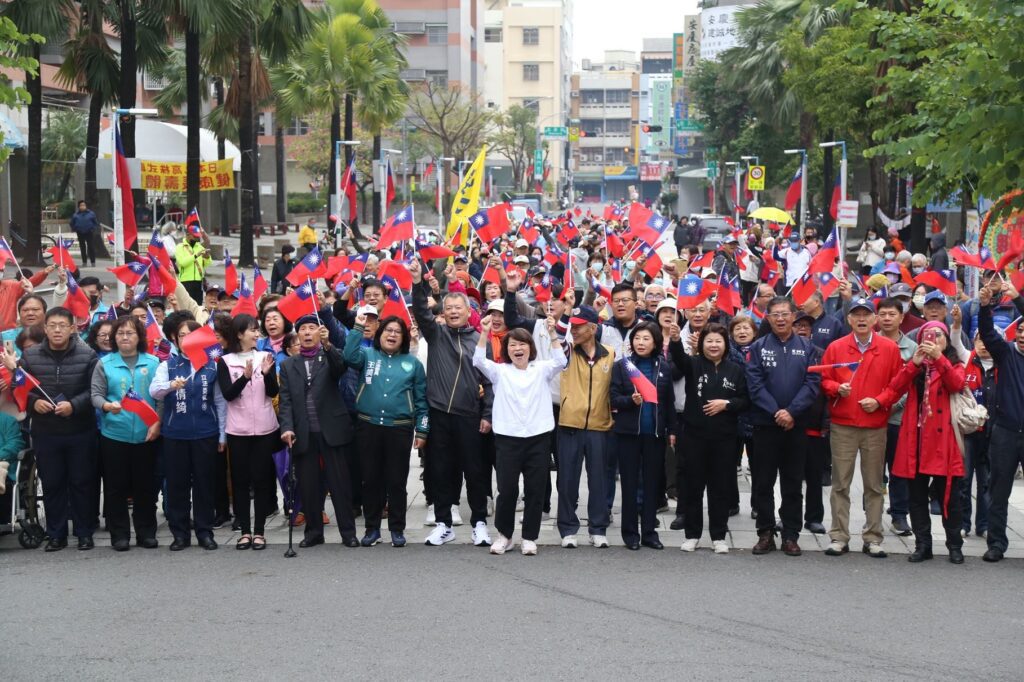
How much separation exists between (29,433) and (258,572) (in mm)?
2125

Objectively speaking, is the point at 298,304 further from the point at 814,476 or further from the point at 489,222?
the point at 489,222

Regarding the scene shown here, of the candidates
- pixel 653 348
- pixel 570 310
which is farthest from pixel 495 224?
pixel 653 348

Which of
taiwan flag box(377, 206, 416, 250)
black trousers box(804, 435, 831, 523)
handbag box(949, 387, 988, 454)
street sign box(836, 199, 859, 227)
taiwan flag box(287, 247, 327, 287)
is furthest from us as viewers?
street sign box(836, 199, 859, 227)

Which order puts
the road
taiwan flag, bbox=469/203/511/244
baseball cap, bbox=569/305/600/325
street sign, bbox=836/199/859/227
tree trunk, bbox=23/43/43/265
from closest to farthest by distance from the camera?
the road, baseball cap, bbox=569/305/600/325, taiwan flag, bbox=469/203/511/244, street sign, bbox=836/199/859/227, tree trunk, bbox=23/43/43/265

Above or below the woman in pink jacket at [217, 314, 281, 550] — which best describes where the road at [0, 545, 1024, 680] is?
below

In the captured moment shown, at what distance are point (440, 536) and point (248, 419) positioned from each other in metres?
1.55

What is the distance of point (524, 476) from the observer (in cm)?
905

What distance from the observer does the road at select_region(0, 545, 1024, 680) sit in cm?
653

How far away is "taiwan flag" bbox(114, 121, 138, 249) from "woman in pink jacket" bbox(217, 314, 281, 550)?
939cm

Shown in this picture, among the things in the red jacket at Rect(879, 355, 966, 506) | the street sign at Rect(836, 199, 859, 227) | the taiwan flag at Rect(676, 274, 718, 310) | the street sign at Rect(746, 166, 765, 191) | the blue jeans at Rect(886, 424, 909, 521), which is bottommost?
the blue jeans at Rect(886, 424, 909, 521)

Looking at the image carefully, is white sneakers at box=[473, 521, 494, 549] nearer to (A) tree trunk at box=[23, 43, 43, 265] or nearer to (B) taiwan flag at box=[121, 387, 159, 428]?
(B) taiwan flag at box=[121, 387, 159, 428]

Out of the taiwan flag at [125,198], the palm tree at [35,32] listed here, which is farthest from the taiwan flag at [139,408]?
the palm tree at [35,32]

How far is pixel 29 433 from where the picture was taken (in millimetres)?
9297

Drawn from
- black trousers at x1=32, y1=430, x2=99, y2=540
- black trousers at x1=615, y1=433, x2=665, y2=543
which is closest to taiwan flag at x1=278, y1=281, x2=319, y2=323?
black trousers at x1=32, y1=430, x2=99, y2=540
